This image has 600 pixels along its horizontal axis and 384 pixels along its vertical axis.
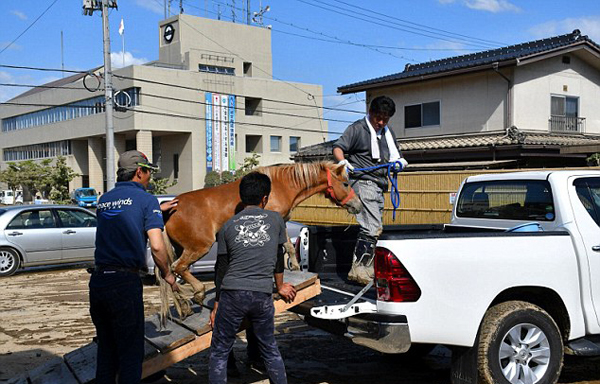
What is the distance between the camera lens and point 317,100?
190 feet

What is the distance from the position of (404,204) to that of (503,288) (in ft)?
52.2

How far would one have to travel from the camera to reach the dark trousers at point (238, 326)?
439cm

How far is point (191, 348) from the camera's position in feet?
16.5

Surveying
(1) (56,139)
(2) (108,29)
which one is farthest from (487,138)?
(1) (56,139)

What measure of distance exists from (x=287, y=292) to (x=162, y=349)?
1.12 metres

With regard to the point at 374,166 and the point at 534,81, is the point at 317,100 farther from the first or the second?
the point at 374,166

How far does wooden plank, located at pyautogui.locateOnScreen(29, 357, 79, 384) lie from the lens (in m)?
4.81

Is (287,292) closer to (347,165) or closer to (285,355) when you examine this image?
(347,165)

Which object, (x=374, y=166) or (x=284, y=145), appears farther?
(x=284, y=145)

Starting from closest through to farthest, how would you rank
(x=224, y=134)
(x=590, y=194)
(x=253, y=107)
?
(x=590, y=194) < (x=224, y=134) < (x=253, y=107)

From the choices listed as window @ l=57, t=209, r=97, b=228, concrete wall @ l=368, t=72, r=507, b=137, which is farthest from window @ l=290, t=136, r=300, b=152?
window @ l=57, t=209, r=97, b=228

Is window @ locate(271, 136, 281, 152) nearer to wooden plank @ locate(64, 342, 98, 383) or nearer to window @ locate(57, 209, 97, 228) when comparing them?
window @ locate(57, 209, 97, 228)

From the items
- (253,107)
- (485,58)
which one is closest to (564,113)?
(485,58)

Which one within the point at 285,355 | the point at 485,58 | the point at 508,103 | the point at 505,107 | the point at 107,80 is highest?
the point at 485,58
